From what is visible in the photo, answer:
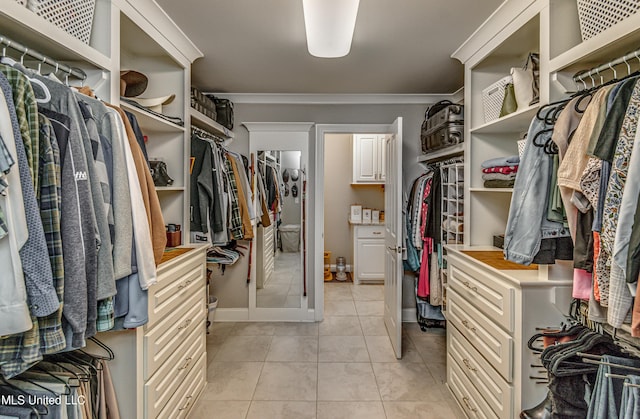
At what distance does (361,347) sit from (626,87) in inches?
102

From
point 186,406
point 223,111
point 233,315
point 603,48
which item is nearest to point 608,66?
point 603,48

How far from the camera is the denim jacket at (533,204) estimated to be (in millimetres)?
1354

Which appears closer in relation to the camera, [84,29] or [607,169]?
[607,169]

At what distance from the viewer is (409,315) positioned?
3.62m

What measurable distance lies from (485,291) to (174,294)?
5.35ft

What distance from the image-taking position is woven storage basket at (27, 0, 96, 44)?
1212mm

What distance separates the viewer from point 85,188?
1104mm

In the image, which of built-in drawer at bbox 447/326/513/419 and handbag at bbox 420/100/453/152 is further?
handbag at bbox 420/100/453/152

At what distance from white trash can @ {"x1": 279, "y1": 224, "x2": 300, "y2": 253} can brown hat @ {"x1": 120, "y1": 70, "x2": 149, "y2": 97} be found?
6.68 ft

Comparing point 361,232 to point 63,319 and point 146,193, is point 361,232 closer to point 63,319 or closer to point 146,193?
point 146,193

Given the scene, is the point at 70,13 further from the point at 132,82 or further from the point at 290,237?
the point at 290,237

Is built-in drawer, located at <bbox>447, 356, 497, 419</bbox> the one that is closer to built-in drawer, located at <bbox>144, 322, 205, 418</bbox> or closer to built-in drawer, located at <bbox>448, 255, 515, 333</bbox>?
built-in drawer, located at <bbox>448, 255, 515, 333</bbox>

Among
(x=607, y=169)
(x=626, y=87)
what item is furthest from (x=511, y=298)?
(x=626, y=87)

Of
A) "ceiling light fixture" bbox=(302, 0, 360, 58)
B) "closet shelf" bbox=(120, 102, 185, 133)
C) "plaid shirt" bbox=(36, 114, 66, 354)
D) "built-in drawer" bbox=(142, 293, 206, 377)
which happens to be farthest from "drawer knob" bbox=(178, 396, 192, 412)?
"ceiling light fixture" bbox=(302, 0, 360, 58)
